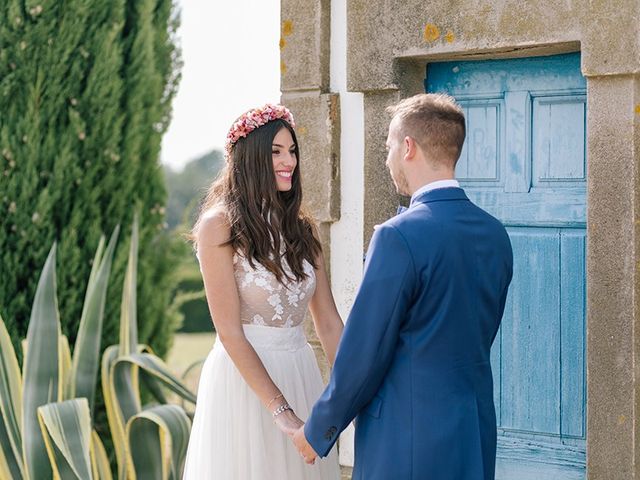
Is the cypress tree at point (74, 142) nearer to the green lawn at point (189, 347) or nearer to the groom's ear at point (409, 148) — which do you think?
the groom's ear at point (409, 148)

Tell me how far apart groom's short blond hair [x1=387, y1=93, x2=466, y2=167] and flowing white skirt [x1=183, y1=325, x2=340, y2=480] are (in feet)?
3.10

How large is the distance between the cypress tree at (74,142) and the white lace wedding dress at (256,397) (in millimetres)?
2694

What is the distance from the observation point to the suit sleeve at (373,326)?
2828mm

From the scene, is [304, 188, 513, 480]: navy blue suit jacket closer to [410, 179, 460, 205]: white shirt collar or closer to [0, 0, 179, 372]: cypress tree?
[410, 179, 460, 205]: white shirt collar

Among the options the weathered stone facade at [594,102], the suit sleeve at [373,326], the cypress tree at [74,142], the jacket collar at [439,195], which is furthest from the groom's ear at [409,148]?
the cypress tree at [74,142]

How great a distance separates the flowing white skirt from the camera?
3.50 m

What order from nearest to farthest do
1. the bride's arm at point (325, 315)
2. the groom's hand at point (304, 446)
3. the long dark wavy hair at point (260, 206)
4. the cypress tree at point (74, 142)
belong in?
the groom's hand at point (304, 446)
the long dark wavy hair at point (260, 206)
the bride's arm at point (325, 315)
the cypress tree at point (74, 142)

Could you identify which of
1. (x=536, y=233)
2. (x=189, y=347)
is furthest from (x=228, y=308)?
(x=189, y=347)

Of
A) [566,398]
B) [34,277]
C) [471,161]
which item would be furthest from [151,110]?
[566,398]

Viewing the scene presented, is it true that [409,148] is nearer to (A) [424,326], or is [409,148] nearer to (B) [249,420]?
(A) [424,326]

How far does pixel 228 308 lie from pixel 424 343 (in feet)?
2.66

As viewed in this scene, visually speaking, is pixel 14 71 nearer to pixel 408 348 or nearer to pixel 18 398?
pixel 18 398

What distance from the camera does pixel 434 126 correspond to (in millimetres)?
2955

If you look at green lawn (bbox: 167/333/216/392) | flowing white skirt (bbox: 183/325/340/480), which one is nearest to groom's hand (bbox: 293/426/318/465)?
flowing white skirt (bbox: 183/325/340/480)
